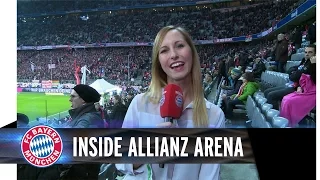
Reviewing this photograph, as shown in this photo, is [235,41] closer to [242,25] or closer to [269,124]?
[242,25]

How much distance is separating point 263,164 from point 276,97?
0.54 metres

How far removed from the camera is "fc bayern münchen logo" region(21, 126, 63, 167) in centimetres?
403

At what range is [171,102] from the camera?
12.2 ft

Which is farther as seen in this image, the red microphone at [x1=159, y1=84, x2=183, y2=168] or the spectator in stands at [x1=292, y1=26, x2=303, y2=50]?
the spectator in stands at [x1=292, y1=26, x2=303, y2=50]

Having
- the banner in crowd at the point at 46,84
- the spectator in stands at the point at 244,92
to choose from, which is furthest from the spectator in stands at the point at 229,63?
the banner in crowd at the point at 46,84

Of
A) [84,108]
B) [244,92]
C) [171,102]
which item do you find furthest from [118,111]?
[244,92]

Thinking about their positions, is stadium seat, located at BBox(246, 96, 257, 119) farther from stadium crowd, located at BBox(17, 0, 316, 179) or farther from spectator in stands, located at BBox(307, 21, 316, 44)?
spectator in stands, located at BBox(307, 21, 316, 44)

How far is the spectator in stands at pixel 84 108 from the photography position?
4.00 m

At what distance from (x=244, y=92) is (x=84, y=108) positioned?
4.20 ft

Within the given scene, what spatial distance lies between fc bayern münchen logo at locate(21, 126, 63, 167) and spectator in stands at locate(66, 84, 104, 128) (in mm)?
168

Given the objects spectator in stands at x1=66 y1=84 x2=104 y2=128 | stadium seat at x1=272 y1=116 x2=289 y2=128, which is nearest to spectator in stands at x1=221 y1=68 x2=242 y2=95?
stadium seat at x1=272 y1=116 x2=289 y2=128

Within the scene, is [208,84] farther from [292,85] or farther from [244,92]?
[292,85]

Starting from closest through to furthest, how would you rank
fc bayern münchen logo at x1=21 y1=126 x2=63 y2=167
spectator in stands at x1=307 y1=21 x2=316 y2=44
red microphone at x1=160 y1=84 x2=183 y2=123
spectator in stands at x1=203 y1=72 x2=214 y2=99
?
red microphone at x1=160 y1=84 x2=183 y2=123 → spectator in stands at x1=307 y1=21 x2=316 y2=44 → spectator in stands at x1=203 y1=72 x2=214 y2=99 → fc bayern münchen logo at x1=21 y1=126 x2=63 y2=167

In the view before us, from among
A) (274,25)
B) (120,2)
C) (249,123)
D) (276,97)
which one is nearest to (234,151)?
(249,123)
